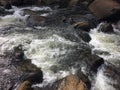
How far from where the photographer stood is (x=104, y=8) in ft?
36.1

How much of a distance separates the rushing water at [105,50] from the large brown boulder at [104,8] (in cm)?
106

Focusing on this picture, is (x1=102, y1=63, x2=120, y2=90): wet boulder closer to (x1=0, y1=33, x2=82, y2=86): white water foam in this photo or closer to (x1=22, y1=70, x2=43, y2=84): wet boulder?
(x1=0, y1=33, x2=82, y2=86): white water foam

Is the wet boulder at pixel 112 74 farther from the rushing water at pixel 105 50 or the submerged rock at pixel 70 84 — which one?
the submerged rock at pixel 70 84

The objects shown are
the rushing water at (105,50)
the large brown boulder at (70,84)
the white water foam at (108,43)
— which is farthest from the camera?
the white water foam at (108,43)

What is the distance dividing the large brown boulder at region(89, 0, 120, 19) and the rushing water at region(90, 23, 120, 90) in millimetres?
1063

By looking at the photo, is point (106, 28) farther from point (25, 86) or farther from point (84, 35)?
point (25, 86)

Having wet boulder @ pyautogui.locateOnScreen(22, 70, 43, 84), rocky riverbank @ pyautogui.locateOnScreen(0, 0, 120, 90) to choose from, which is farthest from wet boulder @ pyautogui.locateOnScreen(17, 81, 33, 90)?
wet boulder @ pyautogui.locateOnScreen(22, 70, 43, 84)

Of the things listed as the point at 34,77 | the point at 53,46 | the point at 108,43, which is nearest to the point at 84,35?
the point at 108,43

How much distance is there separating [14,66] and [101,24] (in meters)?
5.09

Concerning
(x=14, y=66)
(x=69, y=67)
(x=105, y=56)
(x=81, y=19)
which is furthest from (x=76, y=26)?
(x=14, y=66)

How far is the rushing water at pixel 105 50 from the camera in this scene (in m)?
6.48

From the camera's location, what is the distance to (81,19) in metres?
11.0

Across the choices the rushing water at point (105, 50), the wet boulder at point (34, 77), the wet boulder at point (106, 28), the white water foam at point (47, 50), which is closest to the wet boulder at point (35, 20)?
the white water foam at point (47, 50)

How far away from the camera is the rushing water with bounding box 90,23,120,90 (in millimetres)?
6480
